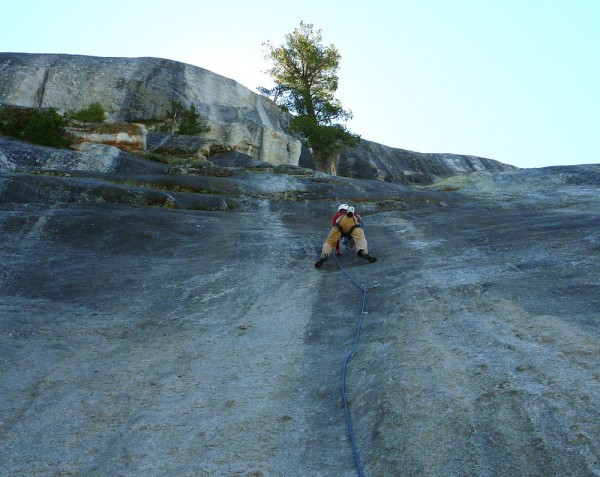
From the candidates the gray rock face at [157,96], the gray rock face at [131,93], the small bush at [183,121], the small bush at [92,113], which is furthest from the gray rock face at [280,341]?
the gray rock face at [131,93]

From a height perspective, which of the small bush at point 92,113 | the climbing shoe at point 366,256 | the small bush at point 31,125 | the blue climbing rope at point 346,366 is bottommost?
the blue climbing rope at point 346,366

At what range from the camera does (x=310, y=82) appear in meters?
35.1

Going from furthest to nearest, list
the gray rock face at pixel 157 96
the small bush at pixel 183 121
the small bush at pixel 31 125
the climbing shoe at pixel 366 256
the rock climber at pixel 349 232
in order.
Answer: the gray rock face at pixel 157 96 < the small bush at pixel 183 121 < the small bush at pixel 31 125 < the rock climber at pixel 349 232 < the climbing shoe at pixel 366 256

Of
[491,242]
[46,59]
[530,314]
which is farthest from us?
[46,59]

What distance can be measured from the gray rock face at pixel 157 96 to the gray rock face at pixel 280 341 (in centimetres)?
1989

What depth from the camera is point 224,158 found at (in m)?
26.8

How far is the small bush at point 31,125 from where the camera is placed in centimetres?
1934

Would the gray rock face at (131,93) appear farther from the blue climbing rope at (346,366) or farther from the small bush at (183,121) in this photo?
the blue climbing rope at (346,366)

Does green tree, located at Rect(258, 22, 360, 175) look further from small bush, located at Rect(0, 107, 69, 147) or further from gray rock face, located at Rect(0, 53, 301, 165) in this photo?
small bush, located at Rect(0, 107, 69, 147)

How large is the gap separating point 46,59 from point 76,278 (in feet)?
95.0

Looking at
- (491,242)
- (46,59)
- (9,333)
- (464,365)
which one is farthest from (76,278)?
(46,59)

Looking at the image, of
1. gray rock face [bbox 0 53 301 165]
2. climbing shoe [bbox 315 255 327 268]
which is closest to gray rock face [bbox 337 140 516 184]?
gray rock face [bbox 0 53 301 165]

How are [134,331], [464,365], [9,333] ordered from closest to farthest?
[464,365] < [9,333] < [134,331]

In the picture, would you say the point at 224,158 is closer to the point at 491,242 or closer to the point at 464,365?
the point at 491,242
